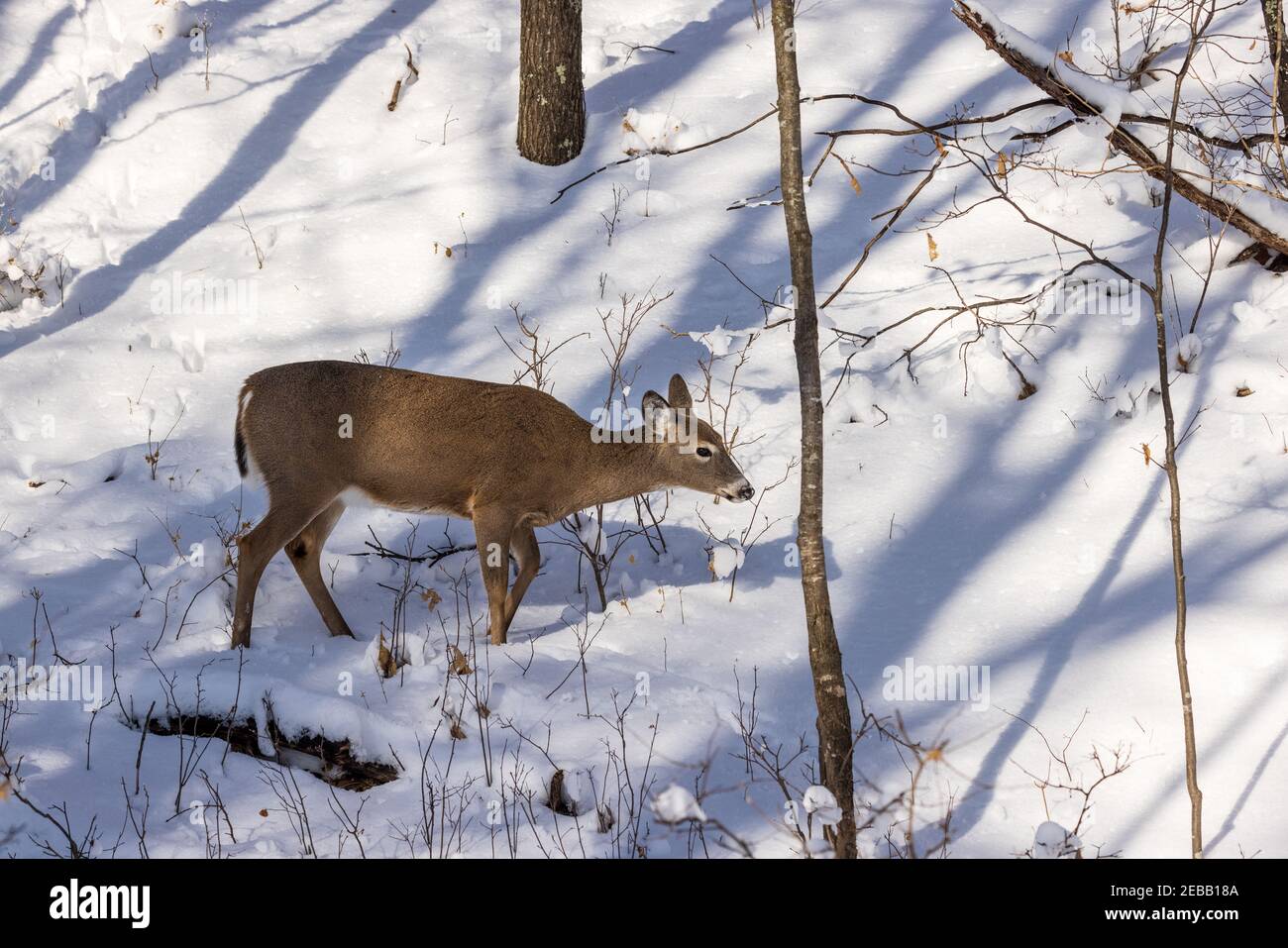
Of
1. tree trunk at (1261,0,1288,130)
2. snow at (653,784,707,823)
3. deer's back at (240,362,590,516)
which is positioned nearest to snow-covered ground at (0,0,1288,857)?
snow at (653,784,707,823)

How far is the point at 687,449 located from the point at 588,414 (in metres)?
1.67

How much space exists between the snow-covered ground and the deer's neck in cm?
53

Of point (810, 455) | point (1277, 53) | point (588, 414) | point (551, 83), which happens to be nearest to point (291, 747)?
point (810, 455)

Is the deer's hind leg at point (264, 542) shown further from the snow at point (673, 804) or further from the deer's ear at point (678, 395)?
the snow at point (673, 804)

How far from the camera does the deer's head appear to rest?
7621mm

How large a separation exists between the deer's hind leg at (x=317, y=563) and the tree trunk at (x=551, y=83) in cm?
616

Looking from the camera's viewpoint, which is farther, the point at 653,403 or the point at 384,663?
the point at 653,403

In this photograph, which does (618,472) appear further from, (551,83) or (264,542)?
(551,83)

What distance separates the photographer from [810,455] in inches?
195

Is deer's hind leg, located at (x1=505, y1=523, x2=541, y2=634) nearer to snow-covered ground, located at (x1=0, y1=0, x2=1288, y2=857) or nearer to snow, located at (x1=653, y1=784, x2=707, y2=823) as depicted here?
snow-covered ground, located at (x1=0, y1=0, x2=1288, y2=857)

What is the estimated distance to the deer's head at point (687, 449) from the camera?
25.0 ft

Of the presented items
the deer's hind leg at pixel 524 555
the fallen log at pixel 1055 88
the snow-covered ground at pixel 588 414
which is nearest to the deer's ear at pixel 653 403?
the snow-covered ground at pixel 588 414

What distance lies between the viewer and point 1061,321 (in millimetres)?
9719

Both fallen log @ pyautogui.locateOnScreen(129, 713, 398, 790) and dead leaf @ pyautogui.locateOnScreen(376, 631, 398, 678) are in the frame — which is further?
dead leaf @ pyautogui.locateOnScreen(376, 631, 398, 678)
